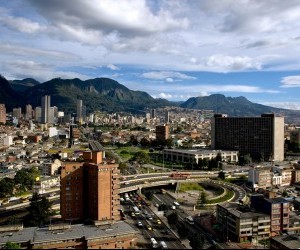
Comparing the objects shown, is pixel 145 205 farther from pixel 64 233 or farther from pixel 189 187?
pixel 64 233

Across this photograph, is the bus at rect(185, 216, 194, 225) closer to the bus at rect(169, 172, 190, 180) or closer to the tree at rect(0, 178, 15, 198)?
the bus at rect(169, 172, 190, 180)

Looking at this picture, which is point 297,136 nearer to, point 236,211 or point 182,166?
point 182,166

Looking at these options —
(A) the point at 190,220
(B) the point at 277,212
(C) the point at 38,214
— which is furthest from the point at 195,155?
(C) the point at 38,214

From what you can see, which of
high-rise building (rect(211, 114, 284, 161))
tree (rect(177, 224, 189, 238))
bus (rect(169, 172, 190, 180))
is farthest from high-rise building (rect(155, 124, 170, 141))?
tree (rect(177, 224, 189, 238))

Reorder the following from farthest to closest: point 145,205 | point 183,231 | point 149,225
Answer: point 145,205 → point 149,225 → point 183,231

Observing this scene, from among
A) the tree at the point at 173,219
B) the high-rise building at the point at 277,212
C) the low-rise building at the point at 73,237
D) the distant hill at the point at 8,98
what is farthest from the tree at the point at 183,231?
the distant hill at the point at 8,98

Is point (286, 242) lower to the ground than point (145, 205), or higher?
higher

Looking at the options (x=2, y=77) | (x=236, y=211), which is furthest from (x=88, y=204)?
(x=2, y=77)

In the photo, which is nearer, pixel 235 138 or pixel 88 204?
pixel 88 204
